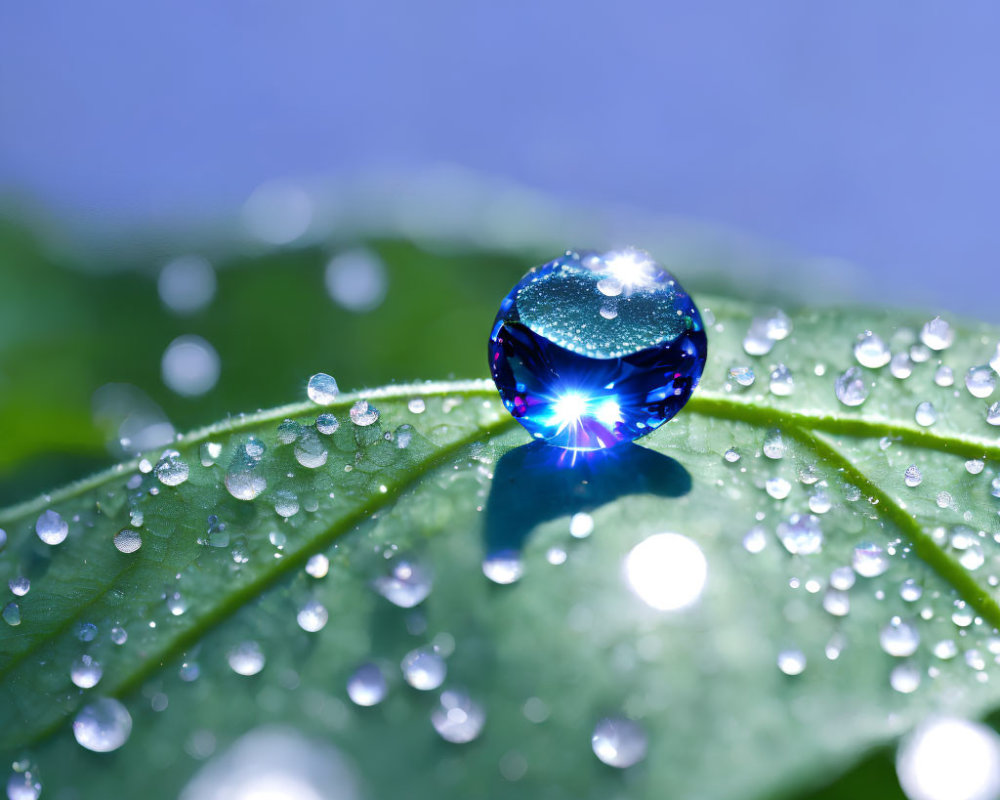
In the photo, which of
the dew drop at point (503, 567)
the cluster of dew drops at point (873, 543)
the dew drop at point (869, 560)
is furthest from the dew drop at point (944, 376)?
the dew drop at point (503, 567)

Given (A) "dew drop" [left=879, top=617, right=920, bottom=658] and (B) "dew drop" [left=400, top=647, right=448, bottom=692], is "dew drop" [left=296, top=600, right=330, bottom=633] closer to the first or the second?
(B) "dew drop" [left=400, top=647, right=448, bottom=692]

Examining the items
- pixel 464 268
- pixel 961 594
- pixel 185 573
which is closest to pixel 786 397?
pixel 961 594

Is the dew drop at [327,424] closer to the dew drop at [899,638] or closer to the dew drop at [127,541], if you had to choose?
the dew drop at [127,541]

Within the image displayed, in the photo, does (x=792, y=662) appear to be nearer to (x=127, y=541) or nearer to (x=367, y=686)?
(x=367, y=686)

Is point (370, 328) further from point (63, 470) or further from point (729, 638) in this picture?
point (729, 638)

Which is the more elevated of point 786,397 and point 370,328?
point 786,397

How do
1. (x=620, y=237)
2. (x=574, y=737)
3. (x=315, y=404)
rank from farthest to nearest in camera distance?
(x=620, y=237) → (x=315, y=404) → (x=574, y=737)
